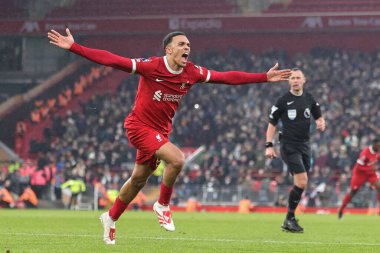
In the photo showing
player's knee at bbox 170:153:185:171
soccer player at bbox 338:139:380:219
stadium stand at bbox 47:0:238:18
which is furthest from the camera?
stadium stand at bbox 47:0:238:18

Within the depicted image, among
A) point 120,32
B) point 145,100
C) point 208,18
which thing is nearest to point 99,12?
point 120,32

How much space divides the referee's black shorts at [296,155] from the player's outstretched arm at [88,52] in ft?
15.9

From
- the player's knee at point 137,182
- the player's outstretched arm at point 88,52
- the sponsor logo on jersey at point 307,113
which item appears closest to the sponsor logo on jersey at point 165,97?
the player's outstretched arm at point 88,52

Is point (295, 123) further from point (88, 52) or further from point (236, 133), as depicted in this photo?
point (236, 133)

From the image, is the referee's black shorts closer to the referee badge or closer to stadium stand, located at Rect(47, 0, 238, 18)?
the referee badge

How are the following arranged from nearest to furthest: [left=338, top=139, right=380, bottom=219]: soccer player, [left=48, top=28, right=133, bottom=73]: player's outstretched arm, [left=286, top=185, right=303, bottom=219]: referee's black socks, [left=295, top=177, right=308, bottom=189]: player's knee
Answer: [left=48, top=28, right=133, bottom=73]: player's outstretched arm
[left=286, top=185, right=303, bottom=219]: referee's black socks
[left=295, top=177, right=308, bottom=189]: player's knee
[left=338, top=139, right=380, bottom=219]: soccer player

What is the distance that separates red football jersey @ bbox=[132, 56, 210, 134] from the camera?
9.47 meters

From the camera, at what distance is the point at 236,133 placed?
33750 millimetres

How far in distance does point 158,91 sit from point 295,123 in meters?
4.41

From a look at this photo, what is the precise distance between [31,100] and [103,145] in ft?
20.8

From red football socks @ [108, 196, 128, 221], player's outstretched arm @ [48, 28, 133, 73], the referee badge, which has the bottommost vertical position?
red football socks @ [108, 196, 128, 221]

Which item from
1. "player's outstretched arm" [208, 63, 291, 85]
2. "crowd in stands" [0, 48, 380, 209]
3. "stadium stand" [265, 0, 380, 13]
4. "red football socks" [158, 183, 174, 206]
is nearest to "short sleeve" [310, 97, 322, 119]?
"player's outstretched arm" [208, 63, 291, 85]

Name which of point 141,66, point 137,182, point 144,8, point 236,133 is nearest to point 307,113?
point 137,182

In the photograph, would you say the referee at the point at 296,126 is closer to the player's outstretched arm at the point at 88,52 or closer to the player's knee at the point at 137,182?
the player's knee at the point at 137,182
